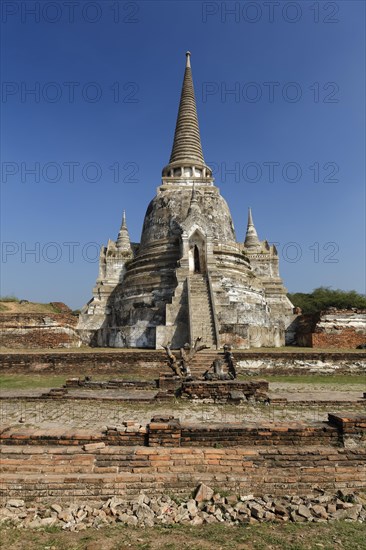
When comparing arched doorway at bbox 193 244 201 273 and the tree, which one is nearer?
arched doorway at bbox 193 244 201 273

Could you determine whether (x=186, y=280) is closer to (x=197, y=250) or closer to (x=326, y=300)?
(x=197, y=250)

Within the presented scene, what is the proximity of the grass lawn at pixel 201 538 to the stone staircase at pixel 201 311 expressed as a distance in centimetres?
1281

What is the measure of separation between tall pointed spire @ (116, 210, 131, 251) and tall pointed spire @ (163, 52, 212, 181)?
5.63 metres

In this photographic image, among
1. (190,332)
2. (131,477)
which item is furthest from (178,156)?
(131,477)

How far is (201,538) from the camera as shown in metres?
3.31

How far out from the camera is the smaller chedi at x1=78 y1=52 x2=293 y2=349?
18703 millimetres

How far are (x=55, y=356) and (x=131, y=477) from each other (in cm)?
1112

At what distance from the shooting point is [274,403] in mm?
8383

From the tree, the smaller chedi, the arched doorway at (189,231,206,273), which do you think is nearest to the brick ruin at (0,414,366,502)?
the smaller chedi

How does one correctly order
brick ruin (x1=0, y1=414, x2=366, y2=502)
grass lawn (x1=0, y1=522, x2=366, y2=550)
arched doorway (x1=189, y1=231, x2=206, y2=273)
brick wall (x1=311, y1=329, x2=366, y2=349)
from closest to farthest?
grass lawn (x1=0, y1=522, x2=366, y2=550), brick ruin (x1=0, y1=414, x2=366, y2=502), brick wall (x1=311, y1=329, x2=366, y2=349), arched doorway (x1=189, y1=231, x2=206, y2=273)

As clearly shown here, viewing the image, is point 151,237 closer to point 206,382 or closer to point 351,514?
point 206,382

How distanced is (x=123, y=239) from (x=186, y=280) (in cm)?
1239

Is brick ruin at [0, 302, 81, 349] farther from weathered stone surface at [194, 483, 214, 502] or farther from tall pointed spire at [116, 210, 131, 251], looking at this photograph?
weathered stone surface at [194, 483, 214, 502]

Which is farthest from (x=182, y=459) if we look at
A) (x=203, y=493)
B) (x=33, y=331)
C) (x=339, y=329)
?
(x=339, y=329)
